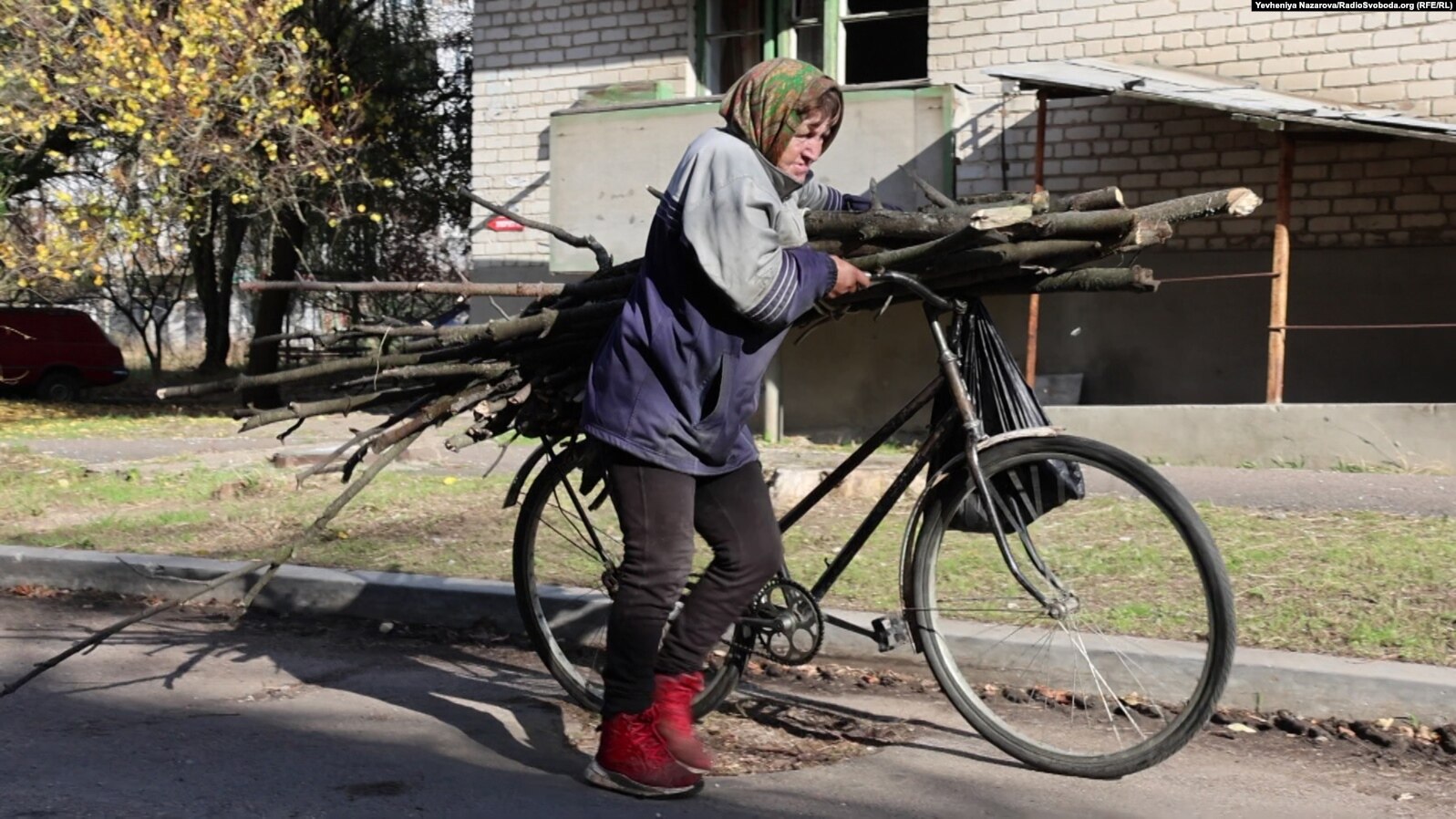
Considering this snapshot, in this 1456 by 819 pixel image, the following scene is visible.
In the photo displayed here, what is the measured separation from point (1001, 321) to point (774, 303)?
10543mm

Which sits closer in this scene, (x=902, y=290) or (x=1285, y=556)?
(x=902, y=290)

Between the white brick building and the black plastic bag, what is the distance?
29.8 ft

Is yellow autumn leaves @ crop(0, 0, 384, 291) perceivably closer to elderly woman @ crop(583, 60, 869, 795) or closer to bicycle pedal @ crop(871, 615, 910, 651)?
elderly woman @ crop(583, 60, 869, 795)

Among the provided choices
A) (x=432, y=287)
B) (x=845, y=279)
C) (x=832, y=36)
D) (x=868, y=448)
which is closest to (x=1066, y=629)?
(x=868, y=448)

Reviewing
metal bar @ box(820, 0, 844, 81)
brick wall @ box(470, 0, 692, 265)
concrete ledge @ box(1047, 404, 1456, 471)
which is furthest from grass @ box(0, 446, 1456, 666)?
metal bar @ box(820, 0, 844, 81)

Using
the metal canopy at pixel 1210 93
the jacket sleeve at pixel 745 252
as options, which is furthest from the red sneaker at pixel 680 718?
the metal canopy at pixel 1210 93

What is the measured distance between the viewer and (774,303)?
339 cm

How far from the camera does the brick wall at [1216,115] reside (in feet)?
38.8

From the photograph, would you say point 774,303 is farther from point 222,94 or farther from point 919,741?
point 222,94

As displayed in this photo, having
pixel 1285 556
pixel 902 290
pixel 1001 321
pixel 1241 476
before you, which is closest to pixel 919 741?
pixel 902 290

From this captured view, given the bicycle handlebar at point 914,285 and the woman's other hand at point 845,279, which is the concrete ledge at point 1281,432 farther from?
the woman's other hand at point 845,279

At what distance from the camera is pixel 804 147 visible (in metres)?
3.59

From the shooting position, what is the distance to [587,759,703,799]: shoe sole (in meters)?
3.53

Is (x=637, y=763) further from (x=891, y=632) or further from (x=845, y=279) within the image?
(x=845, y=279)
